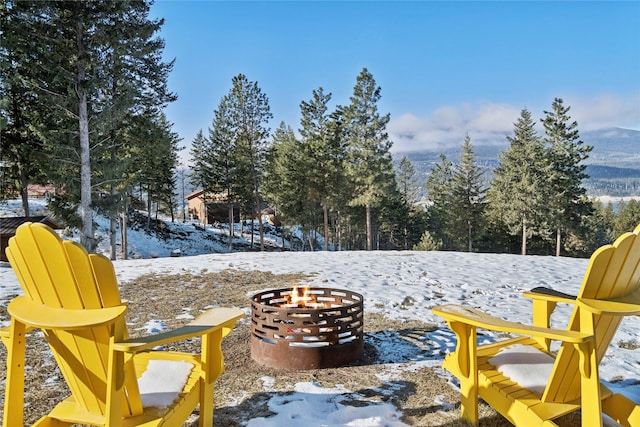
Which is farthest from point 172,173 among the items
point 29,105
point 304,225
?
point 29,105

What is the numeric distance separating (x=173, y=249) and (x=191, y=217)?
19.1m

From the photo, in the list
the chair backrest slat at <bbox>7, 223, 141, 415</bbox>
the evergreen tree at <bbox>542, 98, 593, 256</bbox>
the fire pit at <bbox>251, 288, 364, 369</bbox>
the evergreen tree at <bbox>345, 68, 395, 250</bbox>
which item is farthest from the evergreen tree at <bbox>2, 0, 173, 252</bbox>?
the evergreen tree at <bbox>542, 98, 593, 256</bbox>

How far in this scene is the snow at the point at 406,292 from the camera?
2.88m

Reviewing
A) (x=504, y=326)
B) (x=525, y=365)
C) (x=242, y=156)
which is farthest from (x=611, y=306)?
(x=242, y=156)

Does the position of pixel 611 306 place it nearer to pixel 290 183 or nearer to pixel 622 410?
pixel 622 410

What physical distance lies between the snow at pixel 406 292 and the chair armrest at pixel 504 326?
1.72 ft

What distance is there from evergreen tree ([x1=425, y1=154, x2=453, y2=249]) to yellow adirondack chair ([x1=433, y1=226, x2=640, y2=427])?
103ft

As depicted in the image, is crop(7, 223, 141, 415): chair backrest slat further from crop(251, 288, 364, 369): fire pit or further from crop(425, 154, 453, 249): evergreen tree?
crop(425, 154, 453, 249): evergreen tree

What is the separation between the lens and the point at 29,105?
12.6 m

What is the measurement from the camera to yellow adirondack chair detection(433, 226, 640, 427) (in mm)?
1937

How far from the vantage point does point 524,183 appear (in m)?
26.0

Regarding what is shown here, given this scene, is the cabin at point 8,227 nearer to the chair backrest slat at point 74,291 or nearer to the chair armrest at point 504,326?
the chair backrest slat at point 74,291

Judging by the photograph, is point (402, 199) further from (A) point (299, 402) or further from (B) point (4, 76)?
(A) point (299, 402)

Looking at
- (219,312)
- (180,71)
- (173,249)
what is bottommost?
(173,249)
